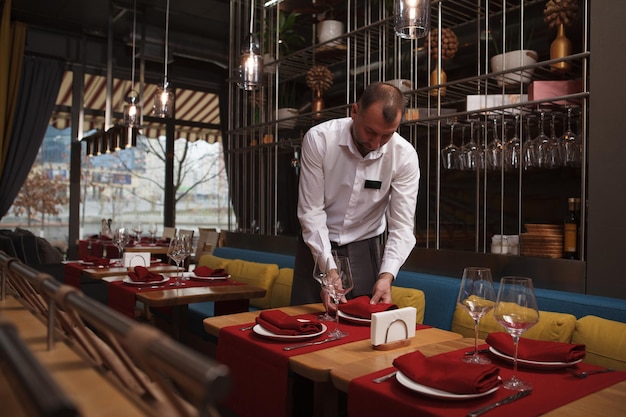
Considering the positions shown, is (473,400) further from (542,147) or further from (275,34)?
(275,34)

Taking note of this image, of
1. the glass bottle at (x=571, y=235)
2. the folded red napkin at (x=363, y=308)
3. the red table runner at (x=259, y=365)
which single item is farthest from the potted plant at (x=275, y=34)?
the red table runner at (x=259, y=365)

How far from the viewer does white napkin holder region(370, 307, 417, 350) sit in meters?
1.67

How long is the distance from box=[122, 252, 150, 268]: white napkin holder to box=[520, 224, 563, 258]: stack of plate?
260 centimetres

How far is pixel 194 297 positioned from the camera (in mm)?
2805

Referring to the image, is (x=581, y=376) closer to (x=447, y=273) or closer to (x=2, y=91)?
(x=447, y=273)

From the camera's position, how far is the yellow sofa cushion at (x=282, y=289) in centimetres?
387

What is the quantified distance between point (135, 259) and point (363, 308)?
254 cm

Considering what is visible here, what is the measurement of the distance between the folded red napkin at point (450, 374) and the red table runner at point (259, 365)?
1.32 feet

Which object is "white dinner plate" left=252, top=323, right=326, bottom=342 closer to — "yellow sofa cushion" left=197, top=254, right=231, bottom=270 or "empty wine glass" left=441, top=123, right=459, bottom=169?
"empty wine glass" left=441, top=123, right=459, bottom=169

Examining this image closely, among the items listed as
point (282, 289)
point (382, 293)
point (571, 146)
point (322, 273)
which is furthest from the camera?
point (282, 289)

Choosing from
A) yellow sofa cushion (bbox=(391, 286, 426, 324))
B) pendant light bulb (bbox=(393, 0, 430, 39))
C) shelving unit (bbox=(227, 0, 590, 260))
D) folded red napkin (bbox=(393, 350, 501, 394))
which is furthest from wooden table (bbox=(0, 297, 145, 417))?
shelving unit (bbox=(227, 0, 590, 260))

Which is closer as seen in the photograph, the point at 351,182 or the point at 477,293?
the point at 477,293

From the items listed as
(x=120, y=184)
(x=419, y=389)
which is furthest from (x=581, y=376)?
(x=120, y=184)

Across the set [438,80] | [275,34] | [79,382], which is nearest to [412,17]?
[438,80]
